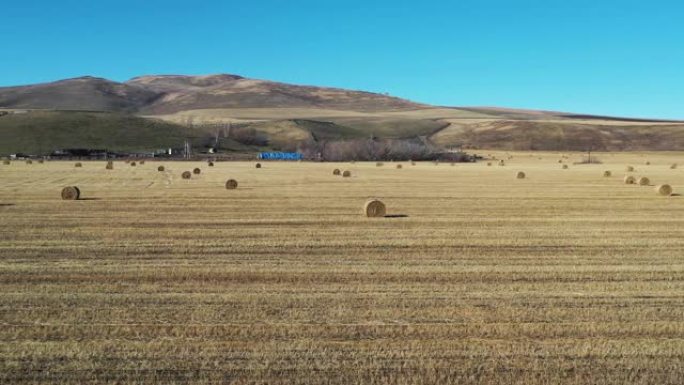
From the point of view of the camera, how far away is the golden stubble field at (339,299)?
8188 millimetres

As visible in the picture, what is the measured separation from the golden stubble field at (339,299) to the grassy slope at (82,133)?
329 ft

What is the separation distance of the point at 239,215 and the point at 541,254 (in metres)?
10.1

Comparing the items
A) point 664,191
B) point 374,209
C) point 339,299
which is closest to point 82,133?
point 664,191

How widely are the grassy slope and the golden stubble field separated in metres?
100

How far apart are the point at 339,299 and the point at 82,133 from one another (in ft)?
409

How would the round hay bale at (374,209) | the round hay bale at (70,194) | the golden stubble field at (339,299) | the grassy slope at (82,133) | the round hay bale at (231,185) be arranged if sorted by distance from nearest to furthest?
the golden stubble field at (339,299) < the round hay bale at (374,209) < the round hay bale at (70,194) < the round hay bale at (231,185) < the grassy slope at (82,133)

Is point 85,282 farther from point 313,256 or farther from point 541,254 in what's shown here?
point 541,254

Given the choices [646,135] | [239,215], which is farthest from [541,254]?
[646,135]

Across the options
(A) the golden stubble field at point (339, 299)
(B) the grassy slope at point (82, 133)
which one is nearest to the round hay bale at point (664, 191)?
(A) the golden stubble field at point (339, 299)

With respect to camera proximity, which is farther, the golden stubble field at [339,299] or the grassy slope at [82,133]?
the grassy slope at [82,133]

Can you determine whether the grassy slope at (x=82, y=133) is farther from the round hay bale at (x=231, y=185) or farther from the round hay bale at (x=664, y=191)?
the round hay bale at (x=664, y=191)

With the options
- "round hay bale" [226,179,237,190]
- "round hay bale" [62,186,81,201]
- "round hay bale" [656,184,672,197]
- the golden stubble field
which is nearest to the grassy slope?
"round hay bale" [226,179,237,190]

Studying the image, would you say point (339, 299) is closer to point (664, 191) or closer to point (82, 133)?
point (664, 191)

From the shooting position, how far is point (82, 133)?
12750cm
